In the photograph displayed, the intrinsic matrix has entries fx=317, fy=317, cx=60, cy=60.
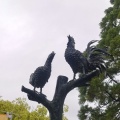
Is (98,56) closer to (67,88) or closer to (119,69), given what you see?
(67,88)

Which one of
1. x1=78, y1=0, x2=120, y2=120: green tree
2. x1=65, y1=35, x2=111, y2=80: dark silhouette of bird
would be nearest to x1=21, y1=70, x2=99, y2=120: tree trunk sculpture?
x1=65, y1=35, x2=111, y2=80: dark silhouette of bird

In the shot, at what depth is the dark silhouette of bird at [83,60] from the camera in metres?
4.57

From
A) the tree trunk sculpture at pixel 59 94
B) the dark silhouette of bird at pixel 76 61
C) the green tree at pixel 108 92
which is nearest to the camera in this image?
the tree trunk sculpture at pixel 59 94

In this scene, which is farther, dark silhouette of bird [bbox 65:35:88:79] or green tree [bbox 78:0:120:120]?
green tree [bbox 78:0:120:120]

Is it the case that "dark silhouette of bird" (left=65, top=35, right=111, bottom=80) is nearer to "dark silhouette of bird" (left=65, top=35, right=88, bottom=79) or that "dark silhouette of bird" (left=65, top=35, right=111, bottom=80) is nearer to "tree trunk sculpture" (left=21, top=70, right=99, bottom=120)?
"dark silhouette of bird" (left=65, top=35, right=88, bottom=79)

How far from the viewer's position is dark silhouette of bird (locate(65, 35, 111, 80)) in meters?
4.57

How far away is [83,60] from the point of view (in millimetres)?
4594

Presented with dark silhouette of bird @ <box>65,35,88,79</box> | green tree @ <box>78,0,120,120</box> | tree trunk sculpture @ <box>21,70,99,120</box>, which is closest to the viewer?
tree trunk sculpture @ <box>21,70,99,120</box>

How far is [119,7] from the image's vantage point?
12.1 metres

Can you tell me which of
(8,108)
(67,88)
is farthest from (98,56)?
(8,108)

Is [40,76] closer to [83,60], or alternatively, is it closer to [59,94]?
[59,94]

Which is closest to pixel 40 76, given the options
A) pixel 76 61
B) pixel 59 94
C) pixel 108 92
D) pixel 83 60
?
pixel 59 94

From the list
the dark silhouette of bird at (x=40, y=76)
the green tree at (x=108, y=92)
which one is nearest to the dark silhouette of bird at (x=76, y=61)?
the dark silhouette of bird at (x=40, y=76)

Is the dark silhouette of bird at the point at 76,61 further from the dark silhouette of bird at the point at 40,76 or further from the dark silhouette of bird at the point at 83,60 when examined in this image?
the dark silhouette of bird at the point at 40,76
